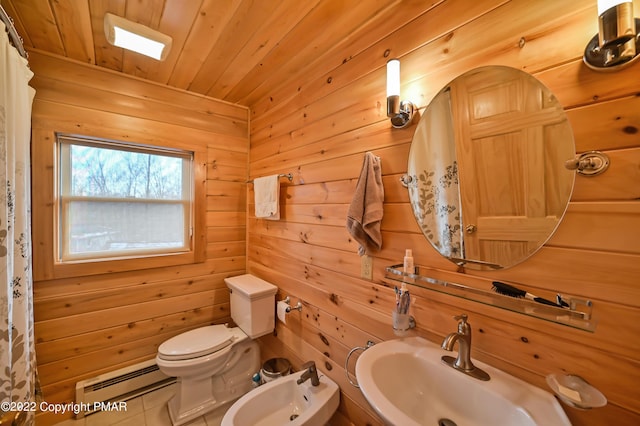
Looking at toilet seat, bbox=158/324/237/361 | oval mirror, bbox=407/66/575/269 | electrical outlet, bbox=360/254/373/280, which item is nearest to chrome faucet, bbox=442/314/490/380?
oval mirror, bbox=407/66/575/269

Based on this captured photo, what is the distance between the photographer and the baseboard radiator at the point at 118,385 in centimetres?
176

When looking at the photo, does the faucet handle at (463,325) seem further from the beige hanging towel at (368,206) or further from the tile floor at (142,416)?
the tile floor at (142,416)

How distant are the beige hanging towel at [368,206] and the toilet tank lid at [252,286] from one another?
105cm

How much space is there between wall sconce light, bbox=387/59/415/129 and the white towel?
41.6 inches

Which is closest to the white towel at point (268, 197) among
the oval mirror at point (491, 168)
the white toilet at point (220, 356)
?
the white toilet at point (220, 356)

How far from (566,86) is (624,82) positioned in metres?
0.11

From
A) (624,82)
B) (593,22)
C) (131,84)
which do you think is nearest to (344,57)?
(593,22)

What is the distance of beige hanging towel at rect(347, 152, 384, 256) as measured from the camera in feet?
3.88

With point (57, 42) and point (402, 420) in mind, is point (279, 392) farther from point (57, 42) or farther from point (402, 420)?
point (57, 42)

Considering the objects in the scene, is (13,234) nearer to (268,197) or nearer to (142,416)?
(268,197)

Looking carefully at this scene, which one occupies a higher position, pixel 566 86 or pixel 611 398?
pixel 566 86

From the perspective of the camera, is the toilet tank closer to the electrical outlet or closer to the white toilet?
the white toilet

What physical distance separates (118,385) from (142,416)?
31cm

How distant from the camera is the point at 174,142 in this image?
83.5 inches
